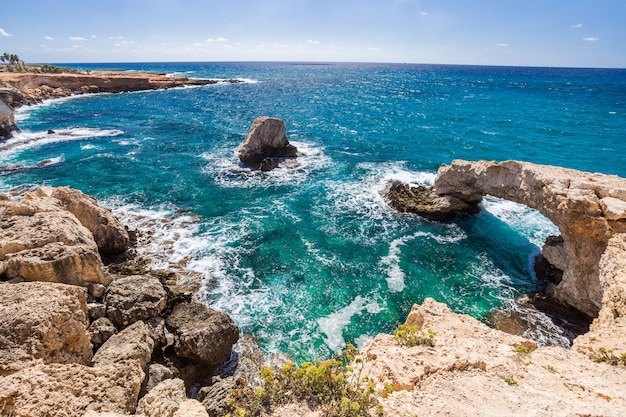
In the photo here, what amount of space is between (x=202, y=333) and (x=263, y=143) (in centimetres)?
2648

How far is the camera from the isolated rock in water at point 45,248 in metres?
11.5

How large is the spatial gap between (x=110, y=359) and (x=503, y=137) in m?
Answer: 51.5

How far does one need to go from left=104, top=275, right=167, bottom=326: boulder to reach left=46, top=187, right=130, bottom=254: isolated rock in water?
6664 millimetres

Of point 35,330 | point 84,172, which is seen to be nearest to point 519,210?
point 35,330

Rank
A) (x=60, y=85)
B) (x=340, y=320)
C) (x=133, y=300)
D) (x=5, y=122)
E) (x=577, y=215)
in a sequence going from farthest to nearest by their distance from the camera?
(x=60, y=85)
(x=5, y=122)
(x=340, y=320)
(x=577, y=215)
(x=133, y=300)

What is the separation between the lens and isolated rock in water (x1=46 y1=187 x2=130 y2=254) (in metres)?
17.6

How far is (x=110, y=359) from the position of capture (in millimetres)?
9484

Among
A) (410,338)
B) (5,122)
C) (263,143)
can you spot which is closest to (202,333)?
(410,338)

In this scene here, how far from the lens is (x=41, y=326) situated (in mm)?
8586

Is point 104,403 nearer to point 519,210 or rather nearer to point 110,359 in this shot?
point 110,359

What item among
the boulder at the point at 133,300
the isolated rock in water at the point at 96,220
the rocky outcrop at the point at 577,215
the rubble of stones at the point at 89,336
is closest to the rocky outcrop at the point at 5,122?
the isolated rock in water at the point at 96,220

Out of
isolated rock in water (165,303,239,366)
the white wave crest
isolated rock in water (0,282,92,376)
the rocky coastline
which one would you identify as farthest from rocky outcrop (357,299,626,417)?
the rocky coastline

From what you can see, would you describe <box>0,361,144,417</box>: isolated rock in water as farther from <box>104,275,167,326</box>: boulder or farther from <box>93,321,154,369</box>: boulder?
<box>104,275,167,326</box>: boulder

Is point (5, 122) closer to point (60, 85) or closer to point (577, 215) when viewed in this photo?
point (60, 85)
